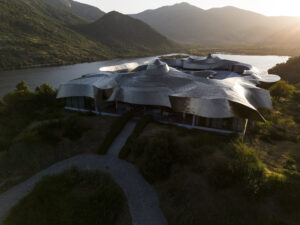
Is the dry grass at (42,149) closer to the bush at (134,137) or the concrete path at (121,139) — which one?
the concrete path at (121,139)

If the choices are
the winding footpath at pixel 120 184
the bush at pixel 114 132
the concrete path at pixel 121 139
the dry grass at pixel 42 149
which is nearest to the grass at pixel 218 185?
the winding footpath at pixel 120 184

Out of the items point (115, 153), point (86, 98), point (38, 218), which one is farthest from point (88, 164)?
point (86, 98)

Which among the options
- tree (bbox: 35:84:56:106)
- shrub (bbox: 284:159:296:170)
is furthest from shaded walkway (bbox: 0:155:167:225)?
tree (bbox: 35:84:56:106)

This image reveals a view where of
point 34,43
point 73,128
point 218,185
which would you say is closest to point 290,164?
point 218,185

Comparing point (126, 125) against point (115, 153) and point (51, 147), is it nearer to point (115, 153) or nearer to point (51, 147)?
point (115, 153)

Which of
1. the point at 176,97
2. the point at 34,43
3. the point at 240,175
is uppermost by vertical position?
the point at 34,43

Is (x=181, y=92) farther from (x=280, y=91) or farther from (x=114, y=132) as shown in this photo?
(x=280, y=91)

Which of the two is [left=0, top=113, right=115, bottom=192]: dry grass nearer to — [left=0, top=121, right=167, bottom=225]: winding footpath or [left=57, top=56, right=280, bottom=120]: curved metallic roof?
[left=0, top=121, right=167, bottom=225]: winding footpath
